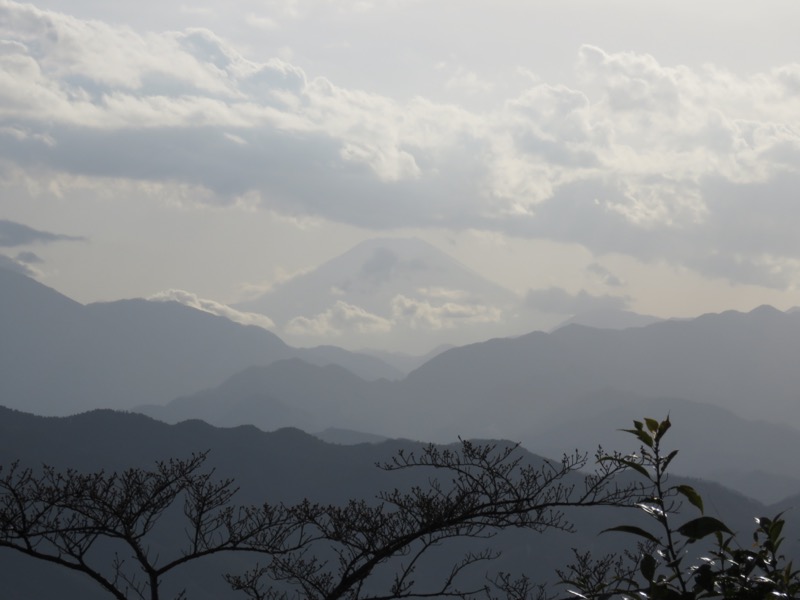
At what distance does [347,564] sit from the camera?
15.8 metres

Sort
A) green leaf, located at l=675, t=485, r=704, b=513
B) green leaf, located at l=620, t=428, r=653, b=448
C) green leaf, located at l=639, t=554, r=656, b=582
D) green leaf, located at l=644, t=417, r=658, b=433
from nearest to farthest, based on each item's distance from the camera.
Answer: green leaf, located at l=675, t=485, r=704, b=513 < green leaf, located at l=639, t=554, r=656, b=582 < green leaf, located at l=620, t=428, r=653, b=448 < green leaf, located at l=644, t=417, r=658, b=433

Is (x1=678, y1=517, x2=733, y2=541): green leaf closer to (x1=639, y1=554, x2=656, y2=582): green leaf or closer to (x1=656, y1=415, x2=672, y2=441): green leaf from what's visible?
(x1=639, y1=554, x2=656, y2=582): green leaf

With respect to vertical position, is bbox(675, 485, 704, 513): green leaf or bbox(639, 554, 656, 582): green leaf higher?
bbox(675, 485, 704, 513): green leaf

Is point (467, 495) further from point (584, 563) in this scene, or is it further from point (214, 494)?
point (214, 494)

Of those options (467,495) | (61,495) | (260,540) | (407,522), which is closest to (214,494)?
(260,540)

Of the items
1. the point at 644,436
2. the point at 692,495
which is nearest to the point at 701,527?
the point at 692,495

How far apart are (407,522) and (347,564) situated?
1.40 meters

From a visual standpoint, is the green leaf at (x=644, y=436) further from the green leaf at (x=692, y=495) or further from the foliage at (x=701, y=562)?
the green leaf at (x=692, y=495)

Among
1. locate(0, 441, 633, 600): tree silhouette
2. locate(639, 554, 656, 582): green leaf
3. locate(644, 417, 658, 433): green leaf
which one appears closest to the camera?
locate(639, 554, 656, 582): green leaf

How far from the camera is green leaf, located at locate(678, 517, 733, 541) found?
518 centimetres

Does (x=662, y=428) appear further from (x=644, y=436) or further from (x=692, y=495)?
(x=692, y=495)

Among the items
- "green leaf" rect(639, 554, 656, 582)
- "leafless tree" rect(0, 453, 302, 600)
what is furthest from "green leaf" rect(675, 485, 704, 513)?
"leafless tree" rect(0, 453, 302, 600)

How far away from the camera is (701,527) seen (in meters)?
5.24

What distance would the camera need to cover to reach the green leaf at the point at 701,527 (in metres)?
5.18
